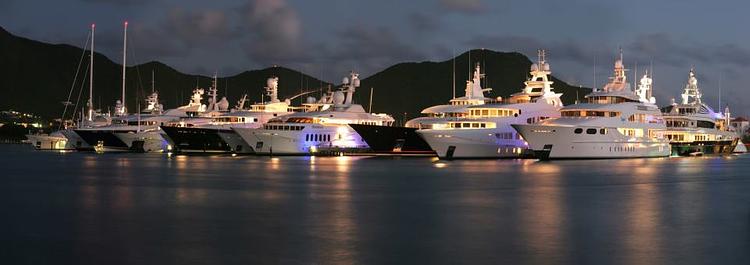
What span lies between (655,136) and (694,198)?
148 feet

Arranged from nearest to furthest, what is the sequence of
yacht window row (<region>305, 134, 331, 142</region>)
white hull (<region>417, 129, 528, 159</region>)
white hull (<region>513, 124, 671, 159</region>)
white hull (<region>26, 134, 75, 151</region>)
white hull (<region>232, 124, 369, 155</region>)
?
white hull (<region>513, 124, 671, 159</region>) → white hull (<region>417, 129, 528, 159</region>) → white hull (<region>232, 124, 369, 155</region>) → yacht window row (<region>305, 134, 331, 142</region>) → white hull (<region>26, 134, 75, 151</region>)

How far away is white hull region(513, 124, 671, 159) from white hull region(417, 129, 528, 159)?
3.19 m

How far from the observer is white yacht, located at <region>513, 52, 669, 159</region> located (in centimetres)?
6875

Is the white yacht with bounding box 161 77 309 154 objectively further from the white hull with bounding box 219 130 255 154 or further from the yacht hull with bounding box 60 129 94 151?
the yacht hull with bounding box 60 129 94 151

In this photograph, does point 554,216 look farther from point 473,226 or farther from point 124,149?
point 124,149

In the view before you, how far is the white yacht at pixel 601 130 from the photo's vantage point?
68750 mm

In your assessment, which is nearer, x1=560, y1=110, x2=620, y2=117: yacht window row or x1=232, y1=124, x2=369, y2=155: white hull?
x1=560, y1=110, x2=620, y2=117: yacht window row

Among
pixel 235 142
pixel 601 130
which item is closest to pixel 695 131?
pixel 601 130

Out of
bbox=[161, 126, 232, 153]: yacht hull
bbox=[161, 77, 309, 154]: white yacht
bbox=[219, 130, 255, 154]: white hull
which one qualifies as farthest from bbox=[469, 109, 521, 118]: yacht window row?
bbox=[161, 126, 232, 153]: yacht hull

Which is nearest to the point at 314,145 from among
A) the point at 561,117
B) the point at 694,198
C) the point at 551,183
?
the point at 561,117

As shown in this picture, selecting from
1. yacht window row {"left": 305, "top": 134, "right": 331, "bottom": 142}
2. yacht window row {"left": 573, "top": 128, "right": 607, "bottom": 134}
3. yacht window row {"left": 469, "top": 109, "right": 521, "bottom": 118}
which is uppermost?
yacht window row {"left": 469, "top": 109, "right": 521, "bottom": 118}

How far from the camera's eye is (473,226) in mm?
23672

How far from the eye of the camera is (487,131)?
70500mm

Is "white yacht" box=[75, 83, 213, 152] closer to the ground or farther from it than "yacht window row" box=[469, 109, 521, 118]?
closer to the ground
